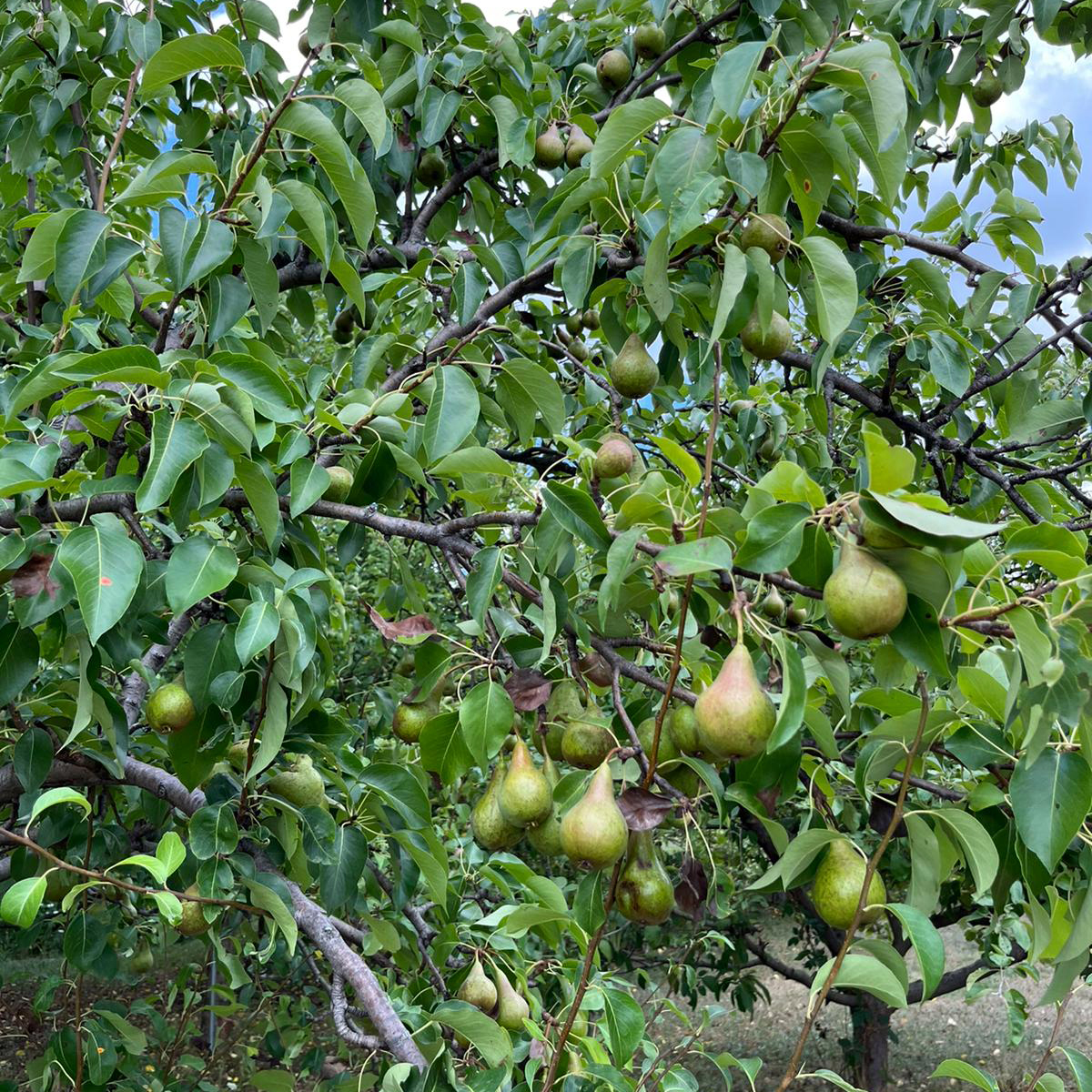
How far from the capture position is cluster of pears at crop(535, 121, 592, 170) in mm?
2799

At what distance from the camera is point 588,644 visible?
150 centimetres

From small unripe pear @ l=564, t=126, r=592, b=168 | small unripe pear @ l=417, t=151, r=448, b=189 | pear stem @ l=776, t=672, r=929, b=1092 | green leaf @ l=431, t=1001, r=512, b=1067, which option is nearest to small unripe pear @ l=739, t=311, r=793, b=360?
pear stem @ l=776, t=672, r=929, b=1092

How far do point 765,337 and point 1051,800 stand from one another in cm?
80

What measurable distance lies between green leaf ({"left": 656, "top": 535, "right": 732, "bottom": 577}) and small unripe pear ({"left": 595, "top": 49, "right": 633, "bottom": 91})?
7.77 ft

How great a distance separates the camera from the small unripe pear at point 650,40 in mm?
2963

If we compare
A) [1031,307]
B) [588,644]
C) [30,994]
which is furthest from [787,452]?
[30,994]

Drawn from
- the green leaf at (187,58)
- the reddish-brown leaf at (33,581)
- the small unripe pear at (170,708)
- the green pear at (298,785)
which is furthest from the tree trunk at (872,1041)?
the green leaf at (187,58)

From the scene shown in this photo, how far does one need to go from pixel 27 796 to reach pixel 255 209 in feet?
3.86

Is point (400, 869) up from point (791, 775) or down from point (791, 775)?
down

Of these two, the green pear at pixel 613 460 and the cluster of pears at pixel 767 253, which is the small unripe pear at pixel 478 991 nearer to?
the green pear at pixel 613 460

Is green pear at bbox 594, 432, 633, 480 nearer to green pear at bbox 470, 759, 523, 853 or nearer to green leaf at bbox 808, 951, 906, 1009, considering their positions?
Result: green pear at bbox 470, 759, 523, 853

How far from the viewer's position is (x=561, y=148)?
285cm

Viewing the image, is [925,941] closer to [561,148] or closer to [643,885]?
[643,885]

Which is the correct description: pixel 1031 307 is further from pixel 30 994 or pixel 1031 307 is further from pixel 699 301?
pixel 30 994
